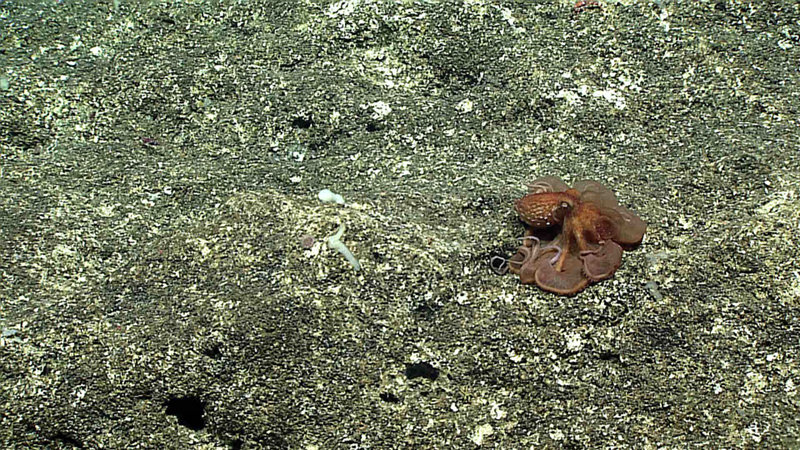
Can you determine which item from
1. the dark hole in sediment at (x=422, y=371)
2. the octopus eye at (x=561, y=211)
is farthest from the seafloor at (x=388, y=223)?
the octopus eye at (x=561, y=211)

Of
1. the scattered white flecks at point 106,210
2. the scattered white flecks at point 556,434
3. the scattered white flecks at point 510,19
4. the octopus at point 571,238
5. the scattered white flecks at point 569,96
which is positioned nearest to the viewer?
the scattered white flecks at point 556,434

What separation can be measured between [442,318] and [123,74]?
271 centimetres

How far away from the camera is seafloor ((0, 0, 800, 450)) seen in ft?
7.61

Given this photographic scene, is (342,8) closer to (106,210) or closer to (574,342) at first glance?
(106,210)

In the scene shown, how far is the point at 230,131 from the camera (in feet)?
11.5

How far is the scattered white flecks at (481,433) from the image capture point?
2.25 meters

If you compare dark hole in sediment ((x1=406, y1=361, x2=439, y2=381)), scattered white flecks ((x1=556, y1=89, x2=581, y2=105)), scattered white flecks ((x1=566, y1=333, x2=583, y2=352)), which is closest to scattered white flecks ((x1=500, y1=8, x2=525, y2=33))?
scattered white flecks ((x1=556, y1=89, x2=581, y2=105))

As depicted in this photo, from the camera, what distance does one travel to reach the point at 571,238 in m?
2.56

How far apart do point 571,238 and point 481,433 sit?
0.91m

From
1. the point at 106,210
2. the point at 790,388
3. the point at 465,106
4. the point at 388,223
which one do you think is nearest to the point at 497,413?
the point at 388,223

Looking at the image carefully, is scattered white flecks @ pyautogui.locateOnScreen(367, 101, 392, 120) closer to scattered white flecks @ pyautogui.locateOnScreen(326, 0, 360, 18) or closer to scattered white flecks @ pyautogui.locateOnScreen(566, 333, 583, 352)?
scattered white flecks @ pyautogui.locateOnScreen(326, 0, 360, 18)

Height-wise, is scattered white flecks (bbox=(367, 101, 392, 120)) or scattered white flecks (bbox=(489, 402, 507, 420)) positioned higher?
scattered white flecks (bbox=(367, 101, 392, 120))

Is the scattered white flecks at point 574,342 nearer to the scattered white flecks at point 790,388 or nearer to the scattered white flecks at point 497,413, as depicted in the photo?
the scattered white flecks at point 497,413

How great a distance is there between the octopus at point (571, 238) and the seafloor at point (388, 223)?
7cm
